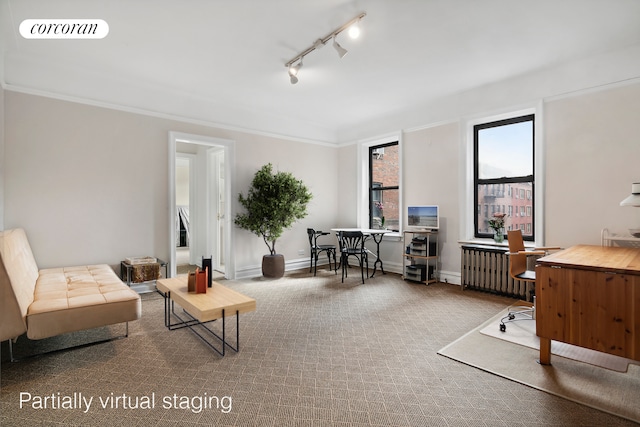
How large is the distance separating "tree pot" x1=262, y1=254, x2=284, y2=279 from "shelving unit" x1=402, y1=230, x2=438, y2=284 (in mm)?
2112

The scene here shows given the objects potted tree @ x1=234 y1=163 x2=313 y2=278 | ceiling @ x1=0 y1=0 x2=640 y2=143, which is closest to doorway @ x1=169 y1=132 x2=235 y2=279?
potted tree @ x1=234 y1=163 x2=313 y2=278

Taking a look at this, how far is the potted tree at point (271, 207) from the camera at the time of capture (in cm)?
535

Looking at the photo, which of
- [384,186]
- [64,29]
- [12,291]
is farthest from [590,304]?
[64,29]

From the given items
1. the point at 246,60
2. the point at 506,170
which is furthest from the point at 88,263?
the point at 506,170

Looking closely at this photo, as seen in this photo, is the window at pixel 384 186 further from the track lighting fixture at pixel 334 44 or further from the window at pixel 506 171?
the track lighting fixture at pixel 334 44

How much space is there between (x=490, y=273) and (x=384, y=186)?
2.69 meters

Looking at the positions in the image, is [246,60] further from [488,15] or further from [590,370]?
[590,370]

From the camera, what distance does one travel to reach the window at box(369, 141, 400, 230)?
6320 millimetres

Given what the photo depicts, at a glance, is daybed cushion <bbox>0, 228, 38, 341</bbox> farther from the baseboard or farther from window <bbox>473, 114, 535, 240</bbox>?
window <bbox>473, 114, 535, 240</bbox>

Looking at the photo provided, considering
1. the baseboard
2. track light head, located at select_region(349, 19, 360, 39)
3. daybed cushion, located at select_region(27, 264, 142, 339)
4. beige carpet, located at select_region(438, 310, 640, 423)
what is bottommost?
beige carpet, located at select_region(438, 310, 640, 423)

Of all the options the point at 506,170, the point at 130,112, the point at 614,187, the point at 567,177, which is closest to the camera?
the point at 614,187

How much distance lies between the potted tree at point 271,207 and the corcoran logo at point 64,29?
2.84 metres

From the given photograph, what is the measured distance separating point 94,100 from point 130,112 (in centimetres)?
43

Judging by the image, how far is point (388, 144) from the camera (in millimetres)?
6449
